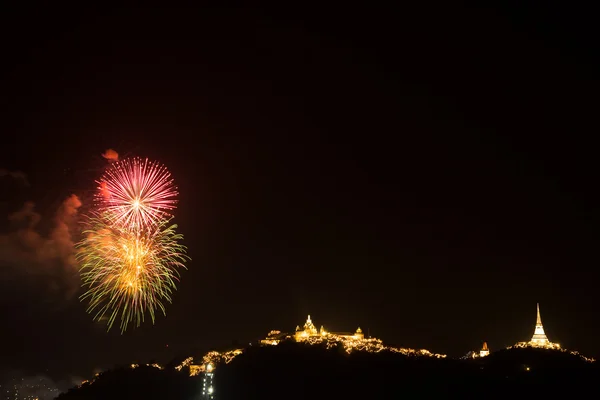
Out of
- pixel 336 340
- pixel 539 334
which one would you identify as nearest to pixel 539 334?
pixel 539 334

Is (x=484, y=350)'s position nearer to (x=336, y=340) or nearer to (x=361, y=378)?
(x=336, y=340)

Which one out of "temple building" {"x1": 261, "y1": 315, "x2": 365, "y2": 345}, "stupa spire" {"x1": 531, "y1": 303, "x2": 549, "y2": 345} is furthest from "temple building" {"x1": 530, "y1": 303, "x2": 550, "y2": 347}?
"temple building" {"x1": 261, "y1": 315, "x2": 365, "y2": 345}

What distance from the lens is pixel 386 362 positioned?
5522 cm

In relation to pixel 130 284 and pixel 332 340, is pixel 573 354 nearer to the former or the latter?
pixel 332 340

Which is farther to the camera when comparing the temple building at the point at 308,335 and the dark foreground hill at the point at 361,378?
the temple building at the point at 308,335

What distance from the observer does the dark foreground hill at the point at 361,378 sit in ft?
156

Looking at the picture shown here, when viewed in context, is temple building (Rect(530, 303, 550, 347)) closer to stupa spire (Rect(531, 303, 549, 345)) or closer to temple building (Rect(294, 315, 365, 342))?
stupa spire (Rect(531, 303, 549, 345))

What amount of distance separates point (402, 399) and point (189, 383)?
17.2 meters

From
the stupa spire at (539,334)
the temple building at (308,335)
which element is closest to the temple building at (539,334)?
the stupa spire at (539,334)

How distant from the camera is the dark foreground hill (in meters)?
47.5

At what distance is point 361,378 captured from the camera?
2034 inches

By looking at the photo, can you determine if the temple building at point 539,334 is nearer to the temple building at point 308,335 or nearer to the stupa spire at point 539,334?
the stupa spire at point 539,334

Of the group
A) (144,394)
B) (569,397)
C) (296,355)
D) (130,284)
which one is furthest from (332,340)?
(130,284)

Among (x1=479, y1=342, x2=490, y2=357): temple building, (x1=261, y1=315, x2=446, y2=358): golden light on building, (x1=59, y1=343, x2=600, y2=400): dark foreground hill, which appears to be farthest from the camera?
(x1=479, y1=342, x2=490, y2=357): temple building
